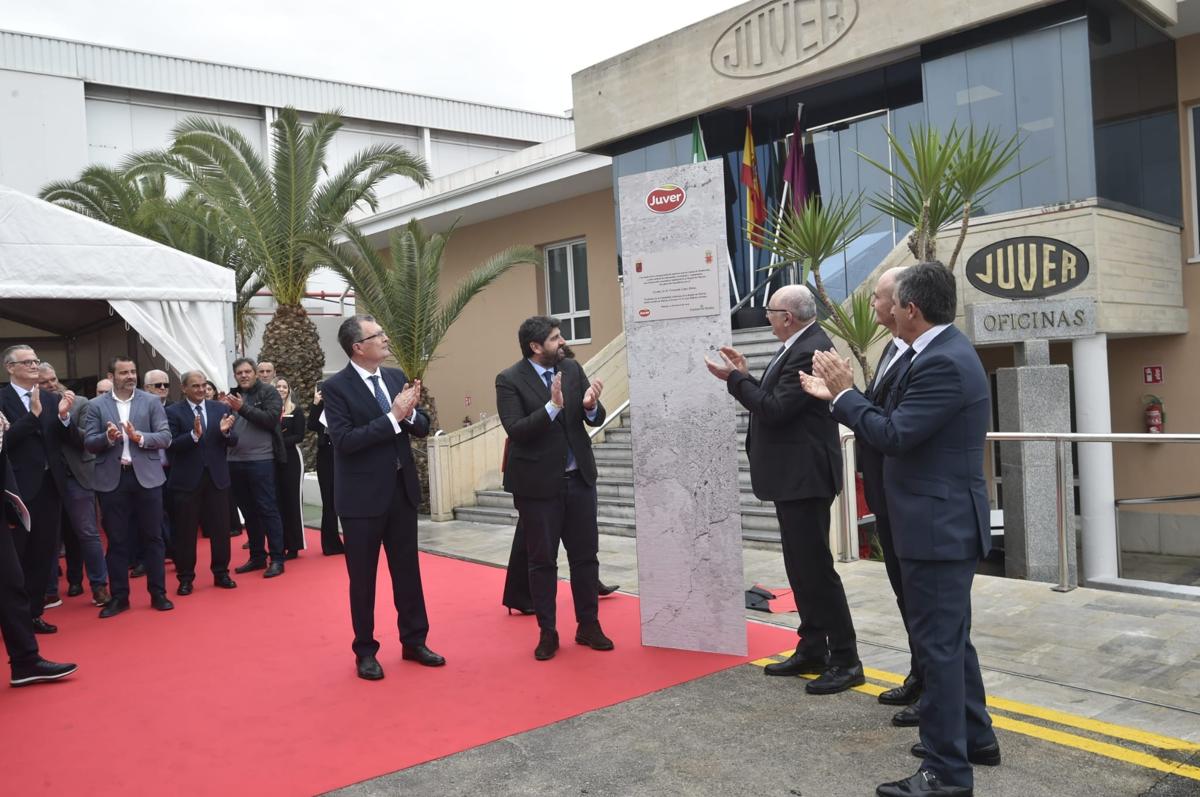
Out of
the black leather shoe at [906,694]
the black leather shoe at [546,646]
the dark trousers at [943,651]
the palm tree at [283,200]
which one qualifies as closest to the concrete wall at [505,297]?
the palm tree at [283,200]

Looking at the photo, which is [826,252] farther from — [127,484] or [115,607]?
[115,607]

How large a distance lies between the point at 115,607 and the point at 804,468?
5.32 m

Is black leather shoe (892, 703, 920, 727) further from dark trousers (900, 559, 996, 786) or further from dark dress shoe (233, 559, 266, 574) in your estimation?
dark dress shoe (233, 559, 266, 574)

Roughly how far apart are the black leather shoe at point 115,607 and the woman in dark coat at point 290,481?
1805 millimetres

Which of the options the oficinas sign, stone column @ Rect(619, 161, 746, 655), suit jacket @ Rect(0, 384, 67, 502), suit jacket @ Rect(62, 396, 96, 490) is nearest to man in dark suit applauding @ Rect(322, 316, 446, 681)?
stone column @ Rect(619, 161, 746, 655)

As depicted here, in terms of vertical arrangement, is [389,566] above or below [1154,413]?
below

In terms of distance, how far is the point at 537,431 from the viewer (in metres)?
5.27

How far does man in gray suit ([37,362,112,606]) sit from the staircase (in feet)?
14.0

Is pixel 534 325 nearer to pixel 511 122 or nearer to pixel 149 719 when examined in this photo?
pixel 149 719

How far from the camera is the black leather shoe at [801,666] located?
4781 millimetres

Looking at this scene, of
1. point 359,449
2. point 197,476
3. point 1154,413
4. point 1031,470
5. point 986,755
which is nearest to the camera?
point 986,755

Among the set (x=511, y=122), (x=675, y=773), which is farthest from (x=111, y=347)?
(x=511, y=122)

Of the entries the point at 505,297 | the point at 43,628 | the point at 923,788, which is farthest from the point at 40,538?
the point at 505,297

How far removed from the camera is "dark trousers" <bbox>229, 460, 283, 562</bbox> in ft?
27.0
